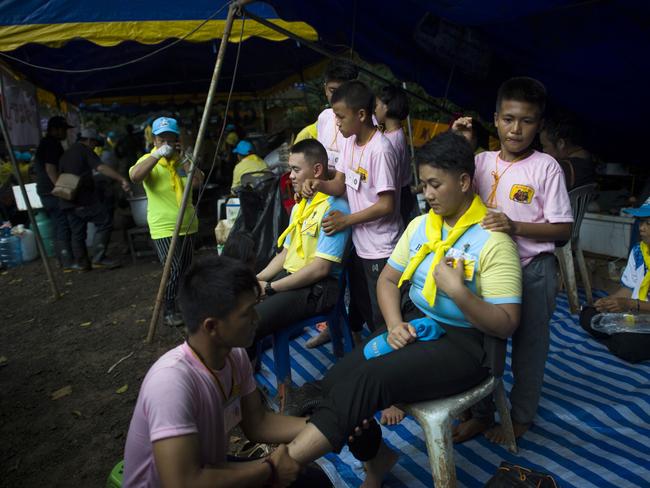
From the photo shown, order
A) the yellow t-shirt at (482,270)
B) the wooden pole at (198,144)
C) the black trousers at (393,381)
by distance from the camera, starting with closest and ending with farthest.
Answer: the black trousers at (393,381) → the yellow t-shirt at (482,270) → the wooden pole at (198,144)

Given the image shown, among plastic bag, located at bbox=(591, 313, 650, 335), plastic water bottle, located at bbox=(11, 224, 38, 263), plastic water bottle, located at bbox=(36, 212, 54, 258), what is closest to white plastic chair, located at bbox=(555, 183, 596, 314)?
plastic bag, located at bbox=(591, 313, 650, 335)

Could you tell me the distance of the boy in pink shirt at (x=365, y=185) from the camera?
283 cm

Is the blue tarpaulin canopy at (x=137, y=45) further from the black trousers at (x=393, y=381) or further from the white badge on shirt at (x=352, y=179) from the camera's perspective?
the black trousers at (x=393, y=381)

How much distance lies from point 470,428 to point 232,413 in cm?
141

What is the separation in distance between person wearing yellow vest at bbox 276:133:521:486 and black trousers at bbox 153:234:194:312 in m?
2.52

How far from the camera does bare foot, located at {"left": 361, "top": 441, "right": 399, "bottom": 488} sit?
2.15 m

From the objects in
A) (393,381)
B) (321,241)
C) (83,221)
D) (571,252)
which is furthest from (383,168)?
(83,221)

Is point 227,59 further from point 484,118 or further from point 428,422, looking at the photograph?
point 428,422

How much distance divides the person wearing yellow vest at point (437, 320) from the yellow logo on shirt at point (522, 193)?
20 centimetres

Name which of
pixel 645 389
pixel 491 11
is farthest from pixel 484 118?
pixel 645 389

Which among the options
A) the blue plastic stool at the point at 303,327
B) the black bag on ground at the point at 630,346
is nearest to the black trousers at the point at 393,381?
the blue plastic stool at the point at 303,327

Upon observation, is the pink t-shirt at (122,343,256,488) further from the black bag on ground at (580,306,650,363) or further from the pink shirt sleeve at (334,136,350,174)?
the black bag on ground at (580,306,650,363)

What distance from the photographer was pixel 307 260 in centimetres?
301

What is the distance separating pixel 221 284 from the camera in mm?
1495
